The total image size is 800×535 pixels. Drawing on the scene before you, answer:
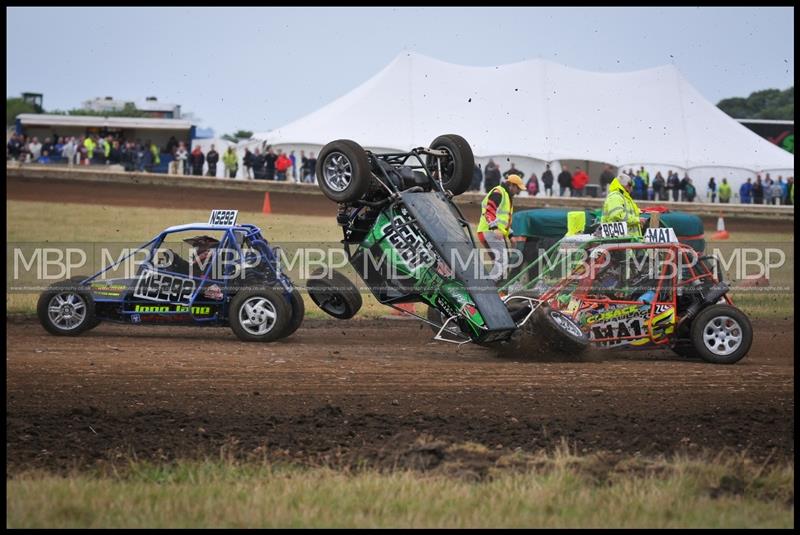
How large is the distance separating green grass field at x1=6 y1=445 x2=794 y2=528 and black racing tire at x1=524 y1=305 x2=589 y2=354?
3.70 meters

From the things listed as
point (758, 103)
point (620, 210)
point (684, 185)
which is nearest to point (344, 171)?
point (620, 210)

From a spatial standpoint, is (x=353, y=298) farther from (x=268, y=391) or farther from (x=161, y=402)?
(x=161, y=402)

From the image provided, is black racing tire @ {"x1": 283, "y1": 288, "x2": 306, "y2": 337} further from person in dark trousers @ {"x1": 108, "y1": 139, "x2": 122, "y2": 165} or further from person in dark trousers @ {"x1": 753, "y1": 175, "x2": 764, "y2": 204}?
person in dark trousers @ {"x1": 108, "y1": 139, "x2": 122, "y2": 165}

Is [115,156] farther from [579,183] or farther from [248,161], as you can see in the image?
[579,183]

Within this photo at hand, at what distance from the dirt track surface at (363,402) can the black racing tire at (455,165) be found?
1.85 meters

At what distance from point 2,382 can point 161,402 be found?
1283 millimetres

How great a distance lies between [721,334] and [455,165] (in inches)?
133

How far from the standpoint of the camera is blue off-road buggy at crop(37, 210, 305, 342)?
39.2 feet

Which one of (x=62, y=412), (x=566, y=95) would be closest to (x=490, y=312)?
(x=62, y=412)

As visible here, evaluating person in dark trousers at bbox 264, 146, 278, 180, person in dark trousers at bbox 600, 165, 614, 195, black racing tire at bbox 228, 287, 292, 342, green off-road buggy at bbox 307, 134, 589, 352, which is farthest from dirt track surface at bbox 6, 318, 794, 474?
person in dark trousers at bbox 264, 146, 278, 180

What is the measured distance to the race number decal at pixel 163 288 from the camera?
39.7 feet

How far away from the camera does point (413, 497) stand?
237 inches

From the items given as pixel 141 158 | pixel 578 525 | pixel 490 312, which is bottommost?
pixel 578 525

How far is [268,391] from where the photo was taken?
9.10 meters
